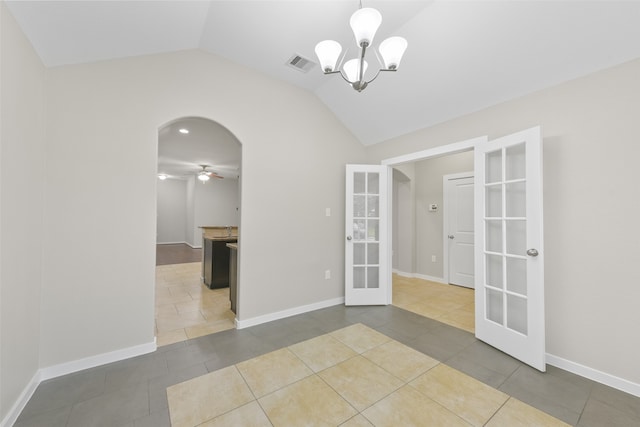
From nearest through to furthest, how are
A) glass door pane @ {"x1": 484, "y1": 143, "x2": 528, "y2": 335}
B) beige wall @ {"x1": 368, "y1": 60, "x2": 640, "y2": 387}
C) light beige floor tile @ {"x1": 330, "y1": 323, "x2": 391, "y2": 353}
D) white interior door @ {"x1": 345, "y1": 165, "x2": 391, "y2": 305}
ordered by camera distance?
beige wall @ {"x1": 368, "y1": 60, "x2": 640, "y2": 387}, glass door pane @ {"x1": 484, "y1": 143, "x2": 528, "y2": 335}, light beige floor tile @ {"x1": 330, "y1": 323, "x2": 391, "y2": 353}, white interior door @ {"x1": 345, "y1": 165, "x2": 391, "y2": 305}

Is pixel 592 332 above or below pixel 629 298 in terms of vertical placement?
below

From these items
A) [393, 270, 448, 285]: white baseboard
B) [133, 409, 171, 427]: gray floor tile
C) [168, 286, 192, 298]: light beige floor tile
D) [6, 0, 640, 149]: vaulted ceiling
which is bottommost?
[168, 286, 192, 298]: light beige floor tile

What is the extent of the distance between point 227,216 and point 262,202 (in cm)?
798

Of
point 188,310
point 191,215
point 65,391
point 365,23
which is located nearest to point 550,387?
point 365,23

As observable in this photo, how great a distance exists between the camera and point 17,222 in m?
1.58

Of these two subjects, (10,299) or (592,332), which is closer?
(10,299)

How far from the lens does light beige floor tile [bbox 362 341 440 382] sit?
6.72ft

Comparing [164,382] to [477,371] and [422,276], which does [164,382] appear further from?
[422,276]

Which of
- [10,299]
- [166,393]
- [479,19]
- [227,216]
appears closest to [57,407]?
[166,393]

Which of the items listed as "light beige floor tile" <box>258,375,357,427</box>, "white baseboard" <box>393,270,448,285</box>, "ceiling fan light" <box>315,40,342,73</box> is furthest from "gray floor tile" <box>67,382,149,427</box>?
"white baseboard" <box>393,270,448,285</box>

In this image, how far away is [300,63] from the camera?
287 cm

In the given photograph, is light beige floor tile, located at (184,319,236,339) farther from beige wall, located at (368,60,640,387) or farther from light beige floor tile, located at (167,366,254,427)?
beige wall, located at (368,60,640,387)

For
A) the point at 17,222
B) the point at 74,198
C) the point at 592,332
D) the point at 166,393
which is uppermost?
the point at 74,198

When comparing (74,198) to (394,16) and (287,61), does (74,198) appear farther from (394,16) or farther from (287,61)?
(394,16)
